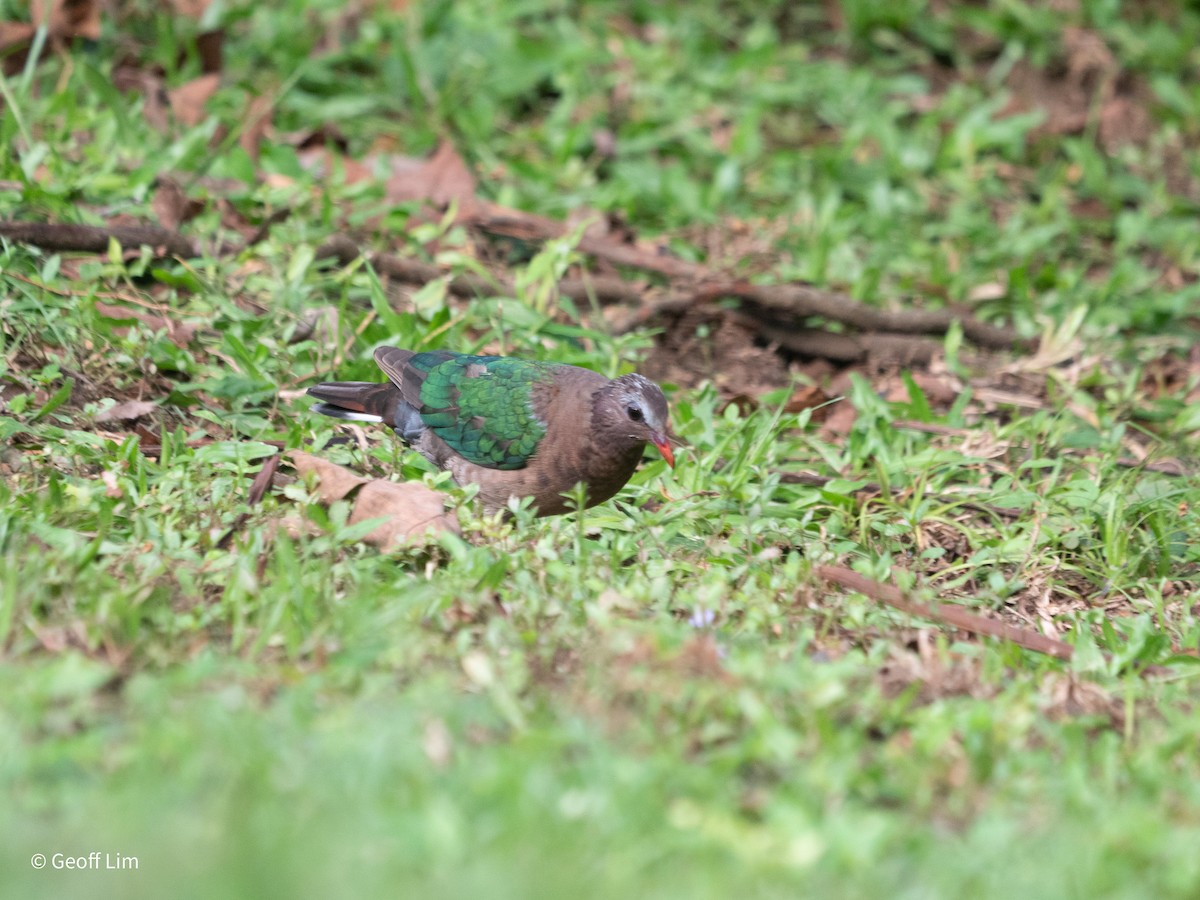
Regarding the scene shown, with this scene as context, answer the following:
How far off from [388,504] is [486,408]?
94 centimetres

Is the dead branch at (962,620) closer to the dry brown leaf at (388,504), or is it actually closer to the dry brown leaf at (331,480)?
the dry brown leaf at (388,504)

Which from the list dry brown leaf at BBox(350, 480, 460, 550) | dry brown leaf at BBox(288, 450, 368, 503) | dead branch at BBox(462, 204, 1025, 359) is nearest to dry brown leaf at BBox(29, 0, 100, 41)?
dead branch at BBox(462, 204, 1025, 359)

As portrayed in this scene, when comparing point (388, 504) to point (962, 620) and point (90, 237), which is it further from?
point (90, 237)

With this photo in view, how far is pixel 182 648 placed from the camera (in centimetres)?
391

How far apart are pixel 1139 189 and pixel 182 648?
7.62m

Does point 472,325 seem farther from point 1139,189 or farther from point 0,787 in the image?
point 1139,189

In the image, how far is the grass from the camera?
10.5ft

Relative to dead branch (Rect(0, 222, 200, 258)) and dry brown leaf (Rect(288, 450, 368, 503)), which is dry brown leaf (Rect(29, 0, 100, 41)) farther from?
dry brown leaf (Rect(288, 450, 368, 503))

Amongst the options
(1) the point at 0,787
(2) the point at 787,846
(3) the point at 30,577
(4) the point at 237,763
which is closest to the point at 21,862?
(1) the point at 0,787

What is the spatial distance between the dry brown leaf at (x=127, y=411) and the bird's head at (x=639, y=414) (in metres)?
1.85

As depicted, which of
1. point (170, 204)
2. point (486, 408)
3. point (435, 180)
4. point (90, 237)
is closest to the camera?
point (486, 408)

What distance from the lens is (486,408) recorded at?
5707mm

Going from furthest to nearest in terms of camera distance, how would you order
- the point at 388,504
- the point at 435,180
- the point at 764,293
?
the point at 435,180
the point at 764,293
the point at 388,504

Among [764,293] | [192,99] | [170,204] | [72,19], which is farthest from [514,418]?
[72,19]
